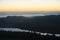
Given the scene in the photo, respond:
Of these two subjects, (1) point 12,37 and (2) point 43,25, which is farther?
(2) point 43,25

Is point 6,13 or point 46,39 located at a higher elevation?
point 6,13

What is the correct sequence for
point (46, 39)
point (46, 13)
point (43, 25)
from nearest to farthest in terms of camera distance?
point (46, 39) → point (46, 13) → point (43, 25)

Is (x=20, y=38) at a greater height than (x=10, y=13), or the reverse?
(x=10, y=13)

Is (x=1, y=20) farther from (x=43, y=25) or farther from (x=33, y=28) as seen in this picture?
(x=43, y=25)

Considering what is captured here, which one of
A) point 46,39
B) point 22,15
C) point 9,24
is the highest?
point 22,15

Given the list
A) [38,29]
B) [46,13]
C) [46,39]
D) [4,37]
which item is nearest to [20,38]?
[4,37]

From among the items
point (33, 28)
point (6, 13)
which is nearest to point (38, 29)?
point (33, 28)

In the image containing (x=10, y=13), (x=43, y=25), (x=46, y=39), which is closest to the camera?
(x=46, y=39)

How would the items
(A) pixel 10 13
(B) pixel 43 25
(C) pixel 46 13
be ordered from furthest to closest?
(B) pixel 43 25 < (C) pixel 46 13 < (A) pixel 10 13

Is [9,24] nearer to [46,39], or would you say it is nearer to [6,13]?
[6,13]
